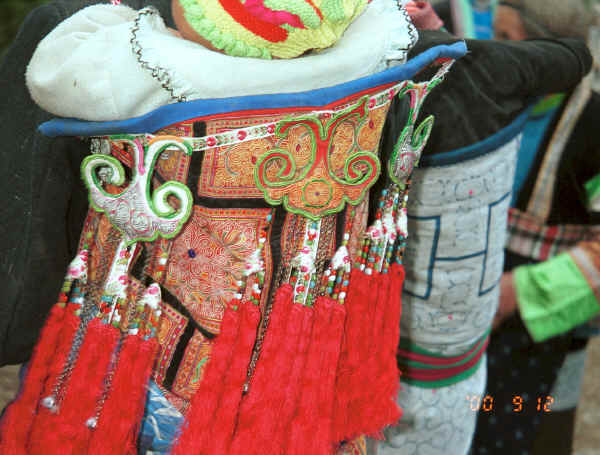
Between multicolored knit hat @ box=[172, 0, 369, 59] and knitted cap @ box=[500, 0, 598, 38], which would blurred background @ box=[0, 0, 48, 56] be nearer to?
knitted cap @ box=[500, 0, 598, 38]

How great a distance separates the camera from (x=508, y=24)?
1.42m

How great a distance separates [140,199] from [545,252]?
3.71ft

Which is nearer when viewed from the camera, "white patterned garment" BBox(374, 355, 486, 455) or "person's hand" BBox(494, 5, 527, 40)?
"white patterned garment" BBox(374, 355, 486, 455)

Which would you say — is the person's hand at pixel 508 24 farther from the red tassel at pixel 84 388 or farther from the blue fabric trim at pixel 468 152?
the red tassel at pixel 84 388

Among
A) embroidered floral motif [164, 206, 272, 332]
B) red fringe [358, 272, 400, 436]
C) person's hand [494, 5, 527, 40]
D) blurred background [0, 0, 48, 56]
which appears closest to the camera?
embroidered floral motif [164, 206, 272, 332]

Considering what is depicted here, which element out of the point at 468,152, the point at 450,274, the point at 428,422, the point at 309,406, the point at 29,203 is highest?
the point at 29,203

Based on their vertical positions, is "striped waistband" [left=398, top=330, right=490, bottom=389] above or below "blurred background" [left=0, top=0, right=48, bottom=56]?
below

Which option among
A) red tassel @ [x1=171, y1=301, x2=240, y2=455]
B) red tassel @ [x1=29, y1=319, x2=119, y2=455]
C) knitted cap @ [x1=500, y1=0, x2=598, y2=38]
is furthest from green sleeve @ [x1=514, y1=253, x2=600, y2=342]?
red tassel @ [x1=29, y1=319, x2=119, y2=455]

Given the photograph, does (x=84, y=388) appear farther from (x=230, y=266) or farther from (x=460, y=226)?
(x=460, y=226)

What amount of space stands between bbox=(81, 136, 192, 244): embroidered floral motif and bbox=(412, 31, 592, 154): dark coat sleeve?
48cm

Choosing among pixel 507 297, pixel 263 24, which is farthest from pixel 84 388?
pixel 507 297

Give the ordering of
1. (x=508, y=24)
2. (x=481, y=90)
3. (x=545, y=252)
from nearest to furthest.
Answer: (x=481, y=90) → (x=508, y=24) → (x=545, y=252)

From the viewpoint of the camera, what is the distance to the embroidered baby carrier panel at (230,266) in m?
0.71

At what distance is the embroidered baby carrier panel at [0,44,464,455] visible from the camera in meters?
0.71
